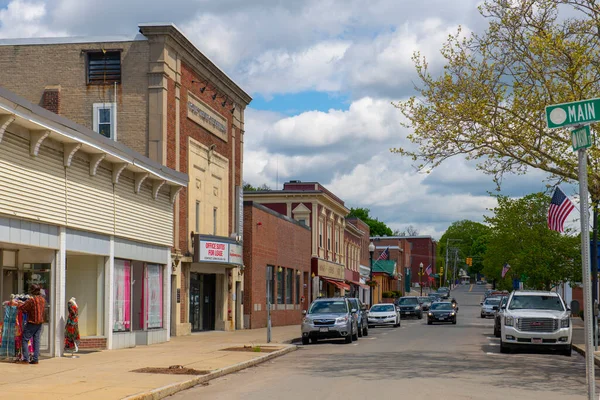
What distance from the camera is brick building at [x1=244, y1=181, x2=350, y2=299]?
59156mm

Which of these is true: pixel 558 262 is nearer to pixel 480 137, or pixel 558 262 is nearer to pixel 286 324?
pixel 286 324

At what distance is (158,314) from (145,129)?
308 inches

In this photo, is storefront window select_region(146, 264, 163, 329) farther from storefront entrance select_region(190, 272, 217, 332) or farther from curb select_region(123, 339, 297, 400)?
storefront entrance select_region(190, 272, 217, 332)

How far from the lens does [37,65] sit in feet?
108

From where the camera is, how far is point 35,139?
19.1 m

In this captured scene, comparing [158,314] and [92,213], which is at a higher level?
[92,213]

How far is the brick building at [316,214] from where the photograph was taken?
194 feet

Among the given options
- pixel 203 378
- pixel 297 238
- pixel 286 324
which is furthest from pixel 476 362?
pixel 297 238

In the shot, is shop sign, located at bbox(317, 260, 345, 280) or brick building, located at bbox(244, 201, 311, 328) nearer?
brick building, located at bbox(244, 201, 311, 328)

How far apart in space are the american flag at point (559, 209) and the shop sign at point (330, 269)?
973 inches

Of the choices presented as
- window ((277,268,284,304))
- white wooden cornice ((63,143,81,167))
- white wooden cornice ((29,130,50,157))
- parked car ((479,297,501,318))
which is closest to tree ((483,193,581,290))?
parked car ((479,297,501,318))

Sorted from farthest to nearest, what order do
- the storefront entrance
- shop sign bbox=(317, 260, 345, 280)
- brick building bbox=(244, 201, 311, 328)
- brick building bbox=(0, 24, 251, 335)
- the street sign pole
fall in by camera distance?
shop sign bbox=(317, 260, 345, 280) < brick building bbox=(244, 201, 311, 328) < the storefront entrance < brick building bbox=(0, 24, 251, 335) < the street sign pole

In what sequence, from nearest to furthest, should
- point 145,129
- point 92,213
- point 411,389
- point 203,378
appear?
point 411,389
point 203,378
point 92,213
point 145,129

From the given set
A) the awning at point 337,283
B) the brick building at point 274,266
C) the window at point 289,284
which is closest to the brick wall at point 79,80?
the brick building at point 274,266
